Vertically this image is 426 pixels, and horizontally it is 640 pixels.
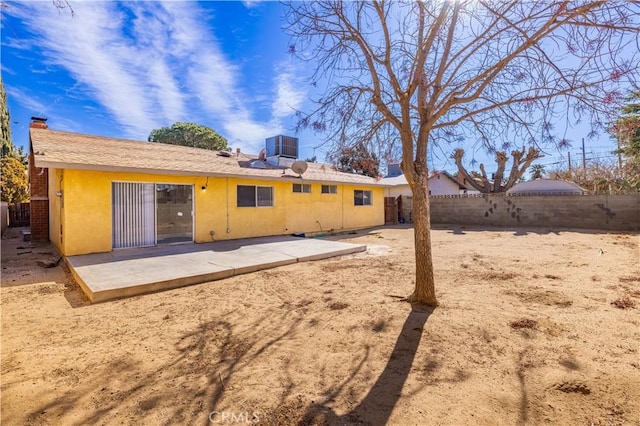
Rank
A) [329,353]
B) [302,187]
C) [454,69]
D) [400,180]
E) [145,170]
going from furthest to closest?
[400,180] → [302,187] → [145,170] → [454,69] → [329,353]

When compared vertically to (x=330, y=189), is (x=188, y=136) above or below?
above

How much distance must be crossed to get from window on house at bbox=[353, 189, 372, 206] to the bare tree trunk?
36.7ft

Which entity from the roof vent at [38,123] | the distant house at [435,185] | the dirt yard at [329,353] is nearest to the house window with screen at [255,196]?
the dirt yard at [329,353]

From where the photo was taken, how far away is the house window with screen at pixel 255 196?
10867 mm

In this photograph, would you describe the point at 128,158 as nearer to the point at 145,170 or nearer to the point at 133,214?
the point at 145,170

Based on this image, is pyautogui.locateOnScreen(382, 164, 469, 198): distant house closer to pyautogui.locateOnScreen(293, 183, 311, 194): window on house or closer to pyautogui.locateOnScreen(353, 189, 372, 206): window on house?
pyautogui.locateOnScreen(353, 189, 372, 206): window on house

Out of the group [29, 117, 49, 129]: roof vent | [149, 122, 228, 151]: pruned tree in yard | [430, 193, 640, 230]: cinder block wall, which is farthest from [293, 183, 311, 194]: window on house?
[149, 122, 228, 151]: pruned tree in yard

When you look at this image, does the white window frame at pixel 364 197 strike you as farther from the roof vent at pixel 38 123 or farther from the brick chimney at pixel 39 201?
the roof vent at pixel 38 123

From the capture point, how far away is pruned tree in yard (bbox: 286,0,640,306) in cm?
348

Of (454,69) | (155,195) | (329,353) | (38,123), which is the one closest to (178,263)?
(155,195)

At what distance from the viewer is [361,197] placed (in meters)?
→ 16.0

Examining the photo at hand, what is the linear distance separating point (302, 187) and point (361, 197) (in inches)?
166

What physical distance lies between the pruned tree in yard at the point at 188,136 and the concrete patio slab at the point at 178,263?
23.0m

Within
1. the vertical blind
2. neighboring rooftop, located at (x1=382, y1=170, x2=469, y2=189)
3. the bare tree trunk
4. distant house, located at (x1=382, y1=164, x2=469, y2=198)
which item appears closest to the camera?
the bare tree trunk
